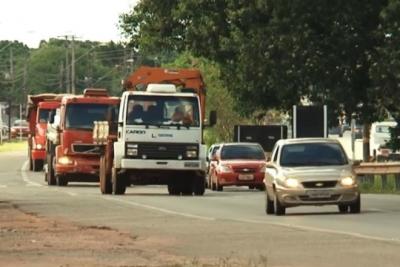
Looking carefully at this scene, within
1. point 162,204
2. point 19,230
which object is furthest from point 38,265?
point 162,204

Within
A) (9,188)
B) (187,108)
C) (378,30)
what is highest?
(378,30)

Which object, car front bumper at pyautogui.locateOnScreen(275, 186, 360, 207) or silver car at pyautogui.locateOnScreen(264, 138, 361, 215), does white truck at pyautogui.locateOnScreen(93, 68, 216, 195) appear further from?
car front bumper at pyautogui.locateOnScreen(275, 186, 360, 207)

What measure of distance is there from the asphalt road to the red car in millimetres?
4468

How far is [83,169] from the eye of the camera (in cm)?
4194

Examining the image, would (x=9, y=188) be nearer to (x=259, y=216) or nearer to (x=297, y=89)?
(x=297, y=89)

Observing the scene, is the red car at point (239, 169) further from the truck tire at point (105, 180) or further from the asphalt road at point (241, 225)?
the truck tire at point (105, 180)

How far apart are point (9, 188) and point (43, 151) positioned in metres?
16.4

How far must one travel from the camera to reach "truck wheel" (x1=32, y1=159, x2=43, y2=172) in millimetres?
60875

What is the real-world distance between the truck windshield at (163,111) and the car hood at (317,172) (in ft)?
28.4

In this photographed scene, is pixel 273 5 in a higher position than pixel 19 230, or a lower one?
higher

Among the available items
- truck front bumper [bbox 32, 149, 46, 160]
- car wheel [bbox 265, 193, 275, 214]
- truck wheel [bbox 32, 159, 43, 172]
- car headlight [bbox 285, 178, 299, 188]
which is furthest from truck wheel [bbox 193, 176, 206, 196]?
truck wheel [bbox 32, 159, 43, 172]

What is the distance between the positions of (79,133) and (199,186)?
20.6 feet

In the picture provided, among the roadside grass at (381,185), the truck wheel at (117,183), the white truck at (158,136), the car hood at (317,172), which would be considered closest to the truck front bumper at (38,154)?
the roadside grass at (381,185)

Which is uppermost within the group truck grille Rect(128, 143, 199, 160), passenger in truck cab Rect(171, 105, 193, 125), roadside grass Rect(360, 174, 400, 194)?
passenger in truck cab Rect(171, 105, 193, 125)
